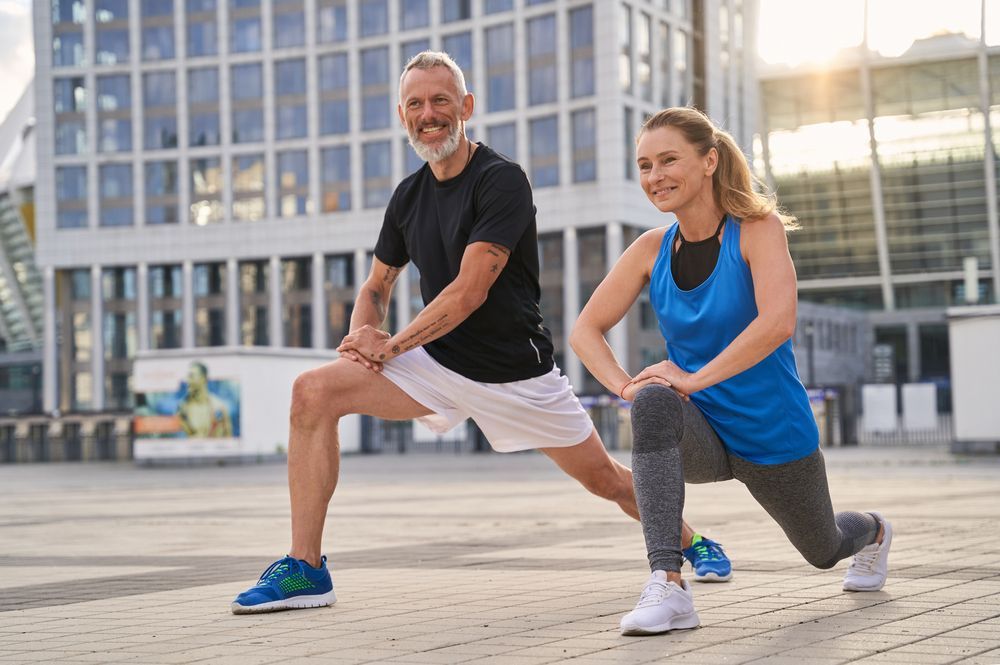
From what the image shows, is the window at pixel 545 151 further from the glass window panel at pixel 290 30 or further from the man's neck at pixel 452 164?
the man's neck at pixel 452 164

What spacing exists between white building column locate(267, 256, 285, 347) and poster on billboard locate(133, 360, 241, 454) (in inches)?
1535

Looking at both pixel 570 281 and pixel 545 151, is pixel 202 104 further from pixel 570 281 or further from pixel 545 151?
pixel 570 281

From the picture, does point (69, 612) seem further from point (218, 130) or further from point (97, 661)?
point (218, 130)

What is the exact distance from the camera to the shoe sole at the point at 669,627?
435cm

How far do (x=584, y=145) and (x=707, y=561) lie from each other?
190 feet

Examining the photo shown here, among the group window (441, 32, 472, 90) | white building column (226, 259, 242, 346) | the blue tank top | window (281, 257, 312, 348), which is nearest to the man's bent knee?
the blue tank top

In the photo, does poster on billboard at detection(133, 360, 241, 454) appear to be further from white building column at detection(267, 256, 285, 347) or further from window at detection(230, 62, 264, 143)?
window at detection(230, 62, 264, 143)

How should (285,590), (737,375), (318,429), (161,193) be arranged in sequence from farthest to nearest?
(161,193)
(318,429)
(285,590)
(737,375)

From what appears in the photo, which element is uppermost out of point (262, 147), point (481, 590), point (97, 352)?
point (262, 147)

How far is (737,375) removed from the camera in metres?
4.71

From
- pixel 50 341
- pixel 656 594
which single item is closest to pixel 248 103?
pixel 50 341

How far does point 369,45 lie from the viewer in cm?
6894

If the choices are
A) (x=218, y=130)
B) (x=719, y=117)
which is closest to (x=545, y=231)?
(x=719, y=117)

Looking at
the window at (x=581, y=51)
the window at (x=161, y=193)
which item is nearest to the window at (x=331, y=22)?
the window at (x=161, y=193)
